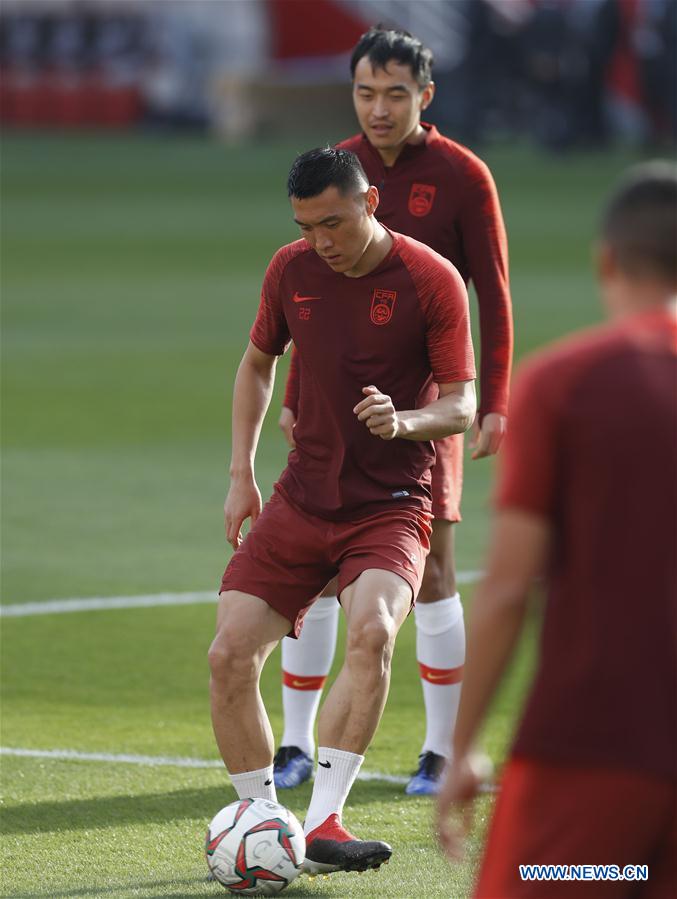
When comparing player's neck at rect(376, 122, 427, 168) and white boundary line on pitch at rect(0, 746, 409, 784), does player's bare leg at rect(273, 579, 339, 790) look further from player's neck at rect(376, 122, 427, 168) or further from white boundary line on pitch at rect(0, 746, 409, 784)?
player's neck at rect(376, 122, 427, 168)

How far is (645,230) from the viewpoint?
10.1 feet

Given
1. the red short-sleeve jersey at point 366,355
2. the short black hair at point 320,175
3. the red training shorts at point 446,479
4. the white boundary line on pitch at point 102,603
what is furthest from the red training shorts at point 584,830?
the white boundary line on pitch at point 102,603

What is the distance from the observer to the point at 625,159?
39281mm

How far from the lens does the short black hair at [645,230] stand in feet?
10.1

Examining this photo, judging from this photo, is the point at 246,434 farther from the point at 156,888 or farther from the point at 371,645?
the point at 156,888

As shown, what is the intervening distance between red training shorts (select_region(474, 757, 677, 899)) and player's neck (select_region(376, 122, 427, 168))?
3.54 m

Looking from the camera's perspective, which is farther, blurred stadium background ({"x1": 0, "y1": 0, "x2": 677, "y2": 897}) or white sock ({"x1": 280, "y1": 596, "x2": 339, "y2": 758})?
white sock ({"x1": 280, "y1": 596, "x2": 339, "y2": 758})

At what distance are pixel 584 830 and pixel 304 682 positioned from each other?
3248mm

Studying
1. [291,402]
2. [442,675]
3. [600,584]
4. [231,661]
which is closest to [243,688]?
[231,661]

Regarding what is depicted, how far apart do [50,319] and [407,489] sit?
1375 centimetres

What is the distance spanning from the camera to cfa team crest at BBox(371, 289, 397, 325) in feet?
17.4

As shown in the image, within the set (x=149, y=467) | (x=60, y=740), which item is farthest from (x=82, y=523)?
(x=60, y=740)

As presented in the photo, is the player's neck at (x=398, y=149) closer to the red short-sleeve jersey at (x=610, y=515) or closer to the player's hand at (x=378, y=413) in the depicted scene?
the player's hand at (x=378, y=413)

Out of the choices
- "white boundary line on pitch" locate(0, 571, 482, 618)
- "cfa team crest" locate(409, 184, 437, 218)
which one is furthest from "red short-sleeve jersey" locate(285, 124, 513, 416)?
"white boundary line on pitch" locate(0, 571, 482, 618)
